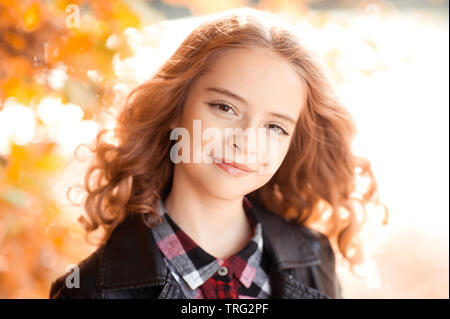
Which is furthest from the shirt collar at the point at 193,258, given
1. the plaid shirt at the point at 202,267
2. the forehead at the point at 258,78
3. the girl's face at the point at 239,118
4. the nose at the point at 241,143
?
the forehead at the point at 258,78

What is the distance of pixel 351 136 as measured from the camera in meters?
1.44

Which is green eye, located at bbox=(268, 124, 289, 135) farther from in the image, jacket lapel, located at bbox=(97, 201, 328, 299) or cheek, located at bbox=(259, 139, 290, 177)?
jacket lapel, located at bbox=(97, 201, 328, 299)

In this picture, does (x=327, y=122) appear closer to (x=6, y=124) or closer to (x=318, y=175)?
(x=318, y=175)

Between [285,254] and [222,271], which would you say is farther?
[285,254]

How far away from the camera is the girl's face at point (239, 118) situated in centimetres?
112

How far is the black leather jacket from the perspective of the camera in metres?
1.18

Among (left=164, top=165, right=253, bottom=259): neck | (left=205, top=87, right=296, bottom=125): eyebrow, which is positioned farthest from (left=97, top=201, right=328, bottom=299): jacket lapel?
(left=205, top=87, right=296, bottom=125): eyebrow

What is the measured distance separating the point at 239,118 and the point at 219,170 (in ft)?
0.46

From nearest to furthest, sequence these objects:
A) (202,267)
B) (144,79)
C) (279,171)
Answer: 1. (202,267)
2. (144,79)
3. (279,171)

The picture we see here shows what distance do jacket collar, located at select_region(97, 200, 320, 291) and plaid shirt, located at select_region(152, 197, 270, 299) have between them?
4 centimetres

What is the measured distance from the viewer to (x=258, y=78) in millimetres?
1113

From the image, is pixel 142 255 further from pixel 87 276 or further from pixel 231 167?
pixel 231 167

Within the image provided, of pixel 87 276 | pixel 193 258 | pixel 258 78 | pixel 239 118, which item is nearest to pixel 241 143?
pixel 239 118
